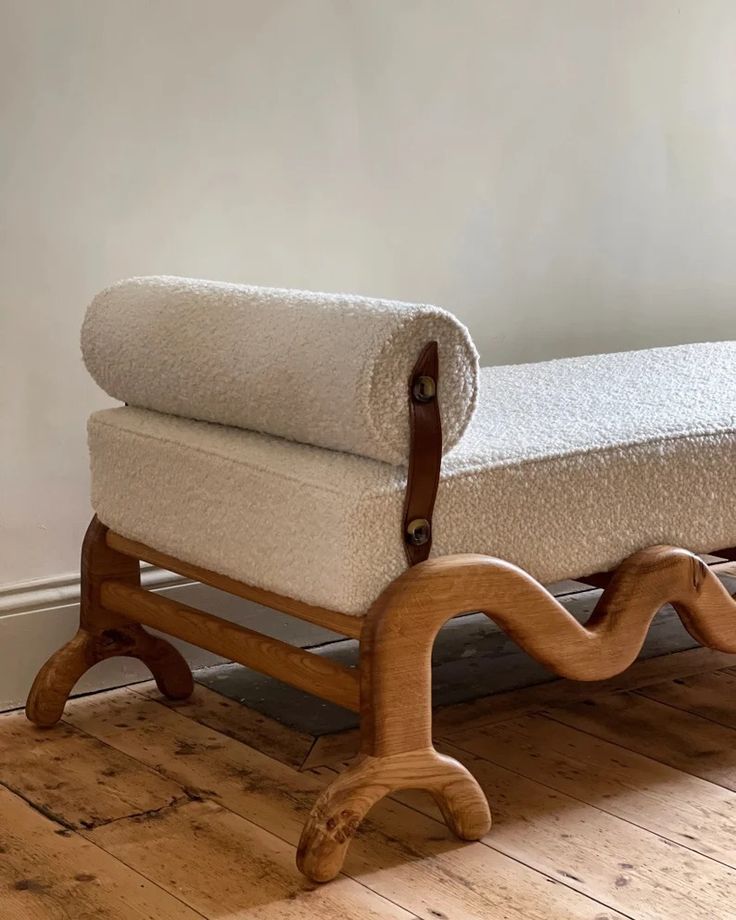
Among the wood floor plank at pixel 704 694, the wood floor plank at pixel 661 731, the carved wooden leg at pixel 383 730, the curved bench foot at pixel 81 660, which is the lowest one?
the wood floor plank at pixel 704 694

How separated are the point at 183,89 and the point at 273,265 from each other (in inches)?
10.6

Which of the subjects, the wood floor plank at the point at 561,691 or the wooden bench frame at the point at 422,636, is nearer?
the wooden bench frame at the point at 422,636

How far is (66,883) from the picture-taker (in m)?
1.20

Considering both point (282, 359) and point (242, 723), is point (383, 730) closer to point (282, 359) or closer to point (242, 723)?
point (282, 359)

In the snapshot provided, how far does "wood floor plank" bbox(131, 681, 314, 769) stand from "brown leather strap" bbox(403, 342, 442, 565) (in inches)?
16.4

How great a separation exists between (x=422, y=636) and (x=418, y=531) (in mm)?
95

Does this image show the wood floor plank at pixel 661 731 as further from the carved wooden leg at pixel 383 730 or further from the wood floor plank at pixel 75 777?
the wood floor plank at pixel 75 777

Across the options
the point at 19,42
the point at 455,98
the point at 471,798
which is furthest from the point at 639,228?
the point at 471,798

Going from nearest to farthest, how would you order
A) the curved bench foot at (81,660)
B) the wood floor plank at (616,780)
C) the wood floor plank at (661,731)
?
the wood floor plank at (616,780) < the wood floor plank at (661,731) < the curved bench foot at (81,660)

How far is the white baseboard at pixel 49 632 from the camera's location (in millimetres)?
1703

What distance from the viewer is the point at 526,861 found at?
48.3 inches

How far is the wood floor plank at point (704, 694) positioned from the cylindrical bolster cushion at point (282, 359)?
620mm

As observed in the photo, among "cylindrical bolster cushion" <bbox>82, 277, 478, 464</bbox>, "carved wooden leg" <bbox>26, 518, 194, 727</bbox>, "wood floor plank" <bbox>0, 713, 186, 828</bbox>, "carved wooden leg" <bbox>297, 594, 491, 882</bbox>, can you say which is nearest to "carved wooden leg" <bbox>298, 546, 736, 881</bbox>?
"carved wooden leg" <bbox>297, 594, 491, 882</bbox>

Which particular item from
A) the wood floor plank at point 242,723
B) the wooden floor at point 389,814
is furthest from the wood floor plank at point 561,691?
the wood floor plank at point 242,723
